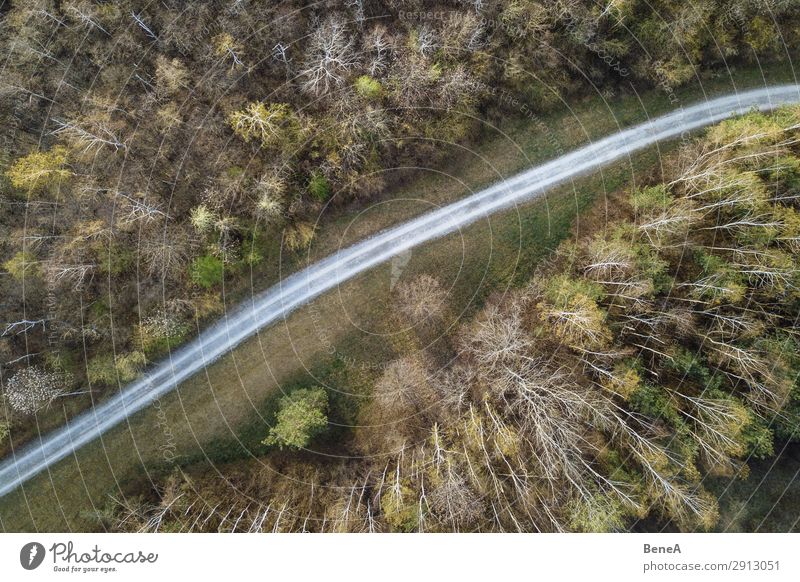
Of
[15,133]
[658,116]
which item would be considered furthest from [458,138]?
[15,133]

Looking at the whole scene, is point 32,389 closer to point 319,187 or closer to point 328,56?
point 319,187

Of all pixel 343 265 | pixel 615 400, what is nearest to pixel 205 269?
pixel 343 265

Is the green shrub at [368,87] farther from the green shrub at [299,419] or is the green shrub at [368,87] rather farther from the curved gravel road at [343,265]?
the green shrub at [299,419]

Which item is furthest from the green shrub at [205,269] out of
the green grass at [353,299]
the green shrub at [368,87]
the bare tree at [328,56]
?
the green shrub at [368,87]

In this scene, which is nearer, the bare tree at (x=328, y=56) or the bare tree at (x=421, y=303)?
the bare tree at (x=328, y=56)
